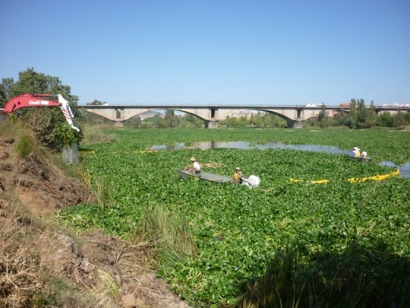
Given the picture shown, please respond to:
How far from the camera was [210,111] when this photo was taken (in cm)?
7738

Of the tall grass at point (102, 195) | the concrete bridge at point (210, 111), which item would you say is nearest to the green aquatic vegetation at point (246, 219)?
the tall grass at point (102, 195)

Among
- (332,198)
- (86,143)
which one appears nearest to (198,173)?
(332,198)

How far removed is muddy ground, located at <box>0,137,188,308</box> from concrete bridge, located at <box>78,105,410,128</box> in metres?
64.3

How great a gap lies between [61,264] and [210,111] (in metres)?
74.5

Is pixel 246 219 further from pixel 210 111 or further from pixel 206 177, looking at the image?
pixel 210 111

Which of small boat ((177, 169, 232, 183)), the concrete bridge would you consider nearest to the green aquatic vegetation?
small boat ((177, 169, 232, 183))

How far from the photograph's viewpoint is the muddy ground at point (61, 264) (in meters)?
3.05

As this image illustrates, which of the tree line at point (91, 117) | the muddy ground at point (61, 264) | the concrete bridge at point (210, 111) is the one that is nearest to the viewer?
the muddy ground at point (61, 264)

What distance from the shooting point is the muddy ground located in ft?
10.00

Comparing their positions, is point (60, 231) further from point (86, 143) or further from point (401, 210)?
point (86, 143)

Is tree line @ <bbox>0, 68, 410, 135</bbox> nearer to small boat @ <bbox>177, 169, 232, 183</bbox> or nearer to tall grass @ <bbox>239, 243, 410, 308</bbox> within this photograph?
small boat @ <bbox>177, 169, 232, 183</bbox>

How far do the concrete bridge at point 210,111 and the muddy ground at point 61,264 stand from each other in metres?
64.3

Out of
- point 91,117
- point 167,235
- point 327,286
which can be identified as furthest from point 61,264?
point 91,117

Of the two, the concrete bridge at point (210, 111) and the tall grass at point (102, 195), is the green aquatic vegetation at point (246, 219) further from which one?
the concrete bridge at point (210, 111)
